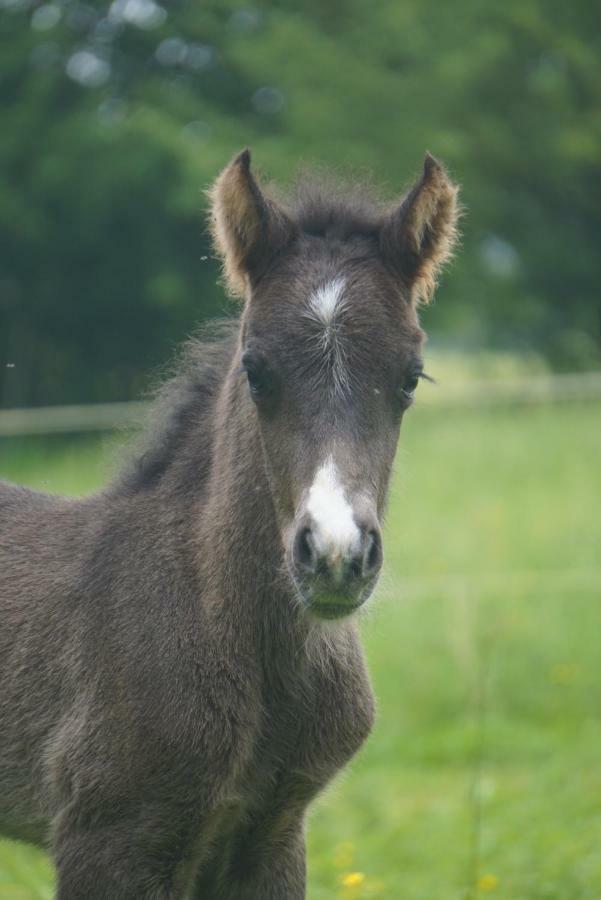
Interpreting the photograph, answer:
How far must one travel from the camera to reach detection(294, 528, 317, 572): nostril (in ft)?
10.0

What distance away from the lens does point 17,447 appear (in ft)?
32.6

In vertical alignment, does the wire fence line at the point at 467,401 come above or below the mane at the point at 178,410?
below

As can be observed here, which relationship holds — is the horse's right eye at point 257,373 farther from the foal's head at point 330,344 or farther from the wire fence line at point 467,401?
the wire fence line at point 467,401

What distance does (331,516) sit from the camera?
3.02 m

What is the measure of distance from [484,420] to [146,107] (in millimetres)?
12279

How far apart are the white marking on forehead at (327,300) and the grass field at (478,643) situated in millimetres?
3241

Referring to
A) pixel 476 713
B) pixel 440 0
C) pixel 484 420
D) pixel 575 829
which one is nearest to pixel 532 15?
pixel 440 0

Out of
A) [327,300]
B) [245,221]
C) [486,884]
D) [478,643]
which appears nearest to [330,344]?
[327,300]

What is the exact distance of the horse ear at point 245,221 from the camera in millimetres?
3516

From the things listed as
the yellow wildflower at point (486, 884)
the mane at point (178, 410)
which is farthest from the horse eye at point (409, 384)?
the yellow wildflower at point (486, 884)

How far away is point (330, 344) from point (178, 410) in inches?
34.0

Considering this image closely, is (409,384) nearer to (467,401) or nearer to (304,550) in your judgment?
(304,550)

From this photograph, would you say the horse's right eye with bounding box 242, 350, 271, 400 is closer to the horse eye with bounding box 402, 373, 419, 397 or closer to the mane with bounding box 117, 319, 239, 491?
the horse eye with bounding box 402, 373, 419, 397

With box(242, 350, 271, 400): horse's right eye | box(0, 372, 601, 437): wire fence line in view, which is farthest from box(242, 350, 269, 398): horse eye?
box(0, 372, 601, 437): wire fence line
